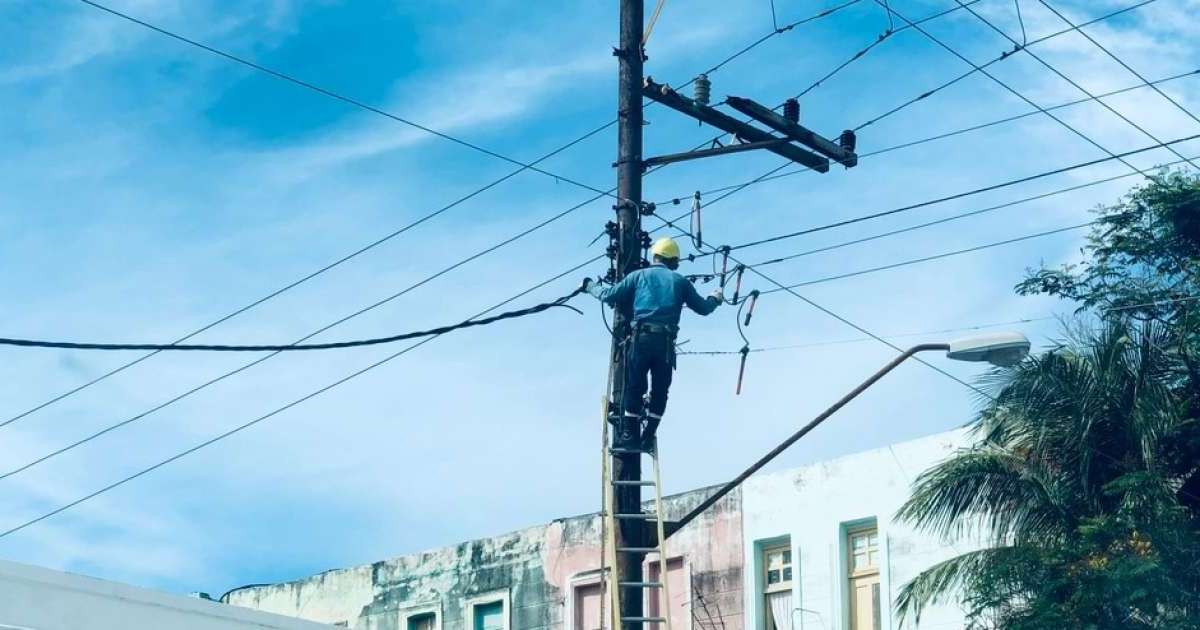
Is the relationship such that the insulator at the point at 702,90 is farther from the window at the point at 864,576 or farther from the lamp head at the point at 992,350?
the window at the point at 864,576

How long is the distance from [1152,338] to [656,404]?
9.51 m

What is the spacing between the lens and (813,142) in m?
18.8

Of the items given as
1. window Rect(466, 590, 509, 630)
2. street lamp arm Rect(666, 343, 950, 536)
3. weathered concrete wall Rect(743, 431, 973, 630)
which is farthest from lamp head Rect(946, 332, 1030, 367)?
window Rect(466, 590, 509, 630)

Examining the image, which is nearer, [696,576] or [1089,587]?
[1089,587]

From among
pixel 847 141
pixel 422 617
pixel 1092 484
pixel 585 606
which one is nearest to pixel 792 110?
pixel 847 141

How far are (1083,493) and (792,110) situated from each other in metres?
7.32

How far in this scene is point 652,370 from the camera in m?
16.7

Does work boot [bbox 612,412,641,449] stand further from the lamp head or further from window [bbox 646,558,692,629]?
window [bbox 646,558,692,629]

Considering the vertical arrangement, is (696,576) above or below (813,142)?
below

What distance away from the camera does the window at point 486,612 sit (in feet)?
118

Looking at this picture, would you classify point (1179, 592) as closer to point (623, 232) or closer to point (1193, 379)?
point (1193, 379)

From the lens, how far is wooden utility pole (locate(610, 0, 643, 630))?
52.1 ft

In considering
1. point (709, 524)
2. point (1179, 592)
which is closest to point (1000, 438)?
point (1179, 592)

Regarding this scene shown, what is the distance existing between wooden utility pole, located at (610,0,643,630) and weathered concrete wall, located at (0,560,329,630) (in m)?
3.18
